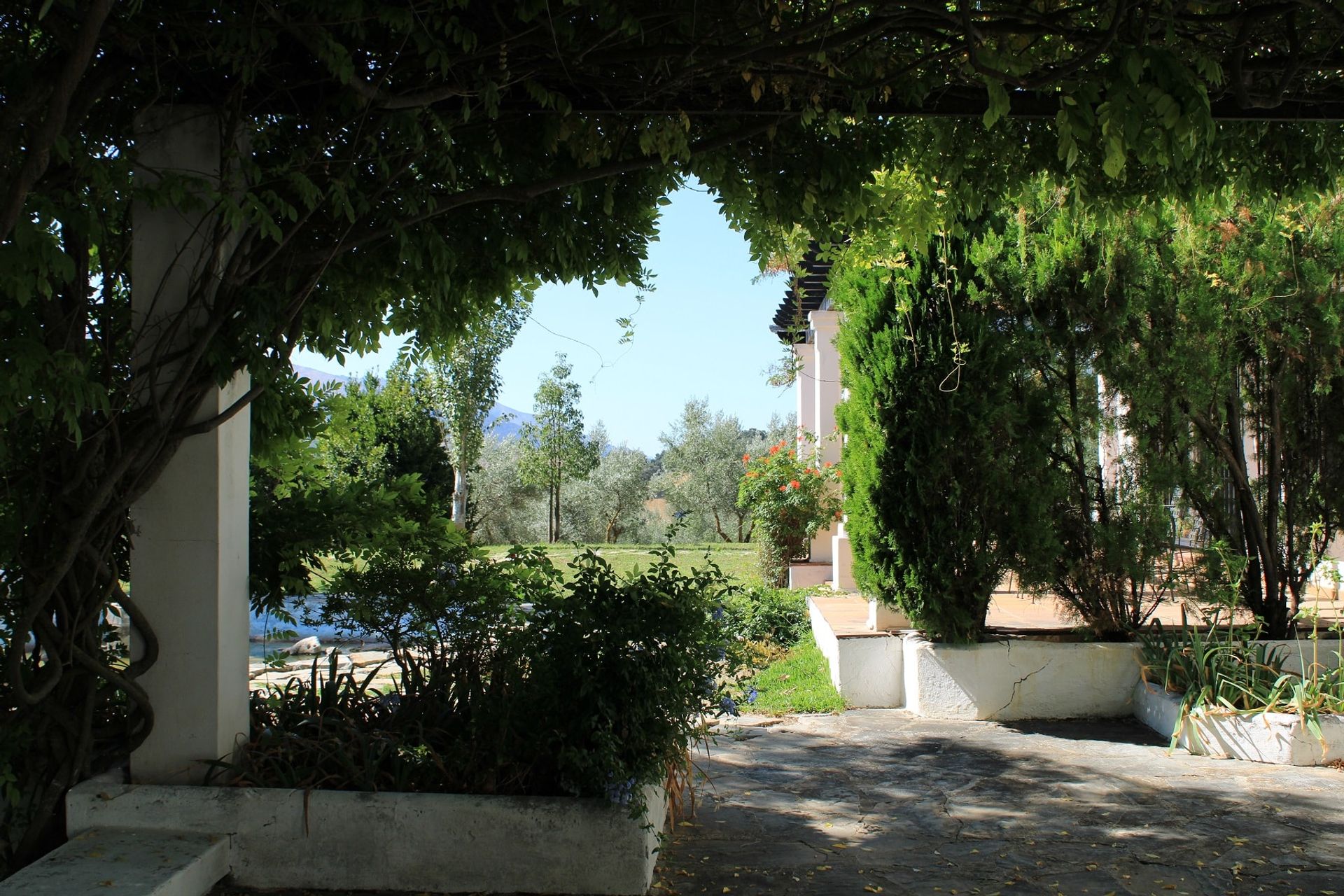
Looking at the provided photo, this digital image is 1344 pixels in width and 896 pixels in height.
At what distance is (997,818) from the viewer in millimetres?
4719

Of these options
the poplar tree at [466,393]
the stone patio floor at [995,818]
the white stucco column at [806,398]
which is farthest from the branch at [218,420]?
the poplar tree at [466,393]

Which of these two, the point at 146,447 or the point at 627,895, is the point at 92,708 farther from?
the point at 627,895

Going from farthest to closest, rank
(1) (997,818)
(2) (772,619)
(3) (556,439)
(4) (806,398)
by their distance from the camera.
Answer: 1. (3) (556,439)
2. (4) (806,398)
3. (2) (772,619)
4. (1) (997,818)

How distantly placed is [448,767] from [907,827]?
2.12m

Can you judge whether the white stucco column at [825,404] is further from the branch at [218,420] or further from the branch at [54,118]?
the branch at [54,118]

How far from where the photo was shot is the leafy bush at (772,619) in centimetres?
956

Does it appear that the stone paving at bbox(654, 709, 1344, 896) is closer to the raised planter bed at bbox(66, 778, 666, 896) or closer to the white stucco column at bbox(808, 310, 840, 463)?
the raised planter bed at bbox(66, 778, 666, 896)

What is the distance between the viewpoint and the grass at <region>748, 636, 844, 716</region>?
7.08 m

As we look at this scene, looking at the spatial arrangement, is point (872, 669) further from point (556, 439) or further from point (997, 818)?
point (556, 439)

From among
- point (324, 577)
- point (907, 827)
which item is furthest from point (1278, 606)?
point (324, 577)

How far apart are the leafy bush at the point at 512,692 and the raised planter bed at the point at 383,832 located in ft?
0.41

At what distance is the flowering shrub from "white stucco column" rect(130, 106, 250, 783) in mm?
8586

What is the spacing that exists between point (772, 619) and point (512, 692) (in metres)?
6.06

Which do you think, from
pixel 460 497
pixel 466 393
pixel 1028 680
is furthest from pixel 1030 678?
pixel 466 393
